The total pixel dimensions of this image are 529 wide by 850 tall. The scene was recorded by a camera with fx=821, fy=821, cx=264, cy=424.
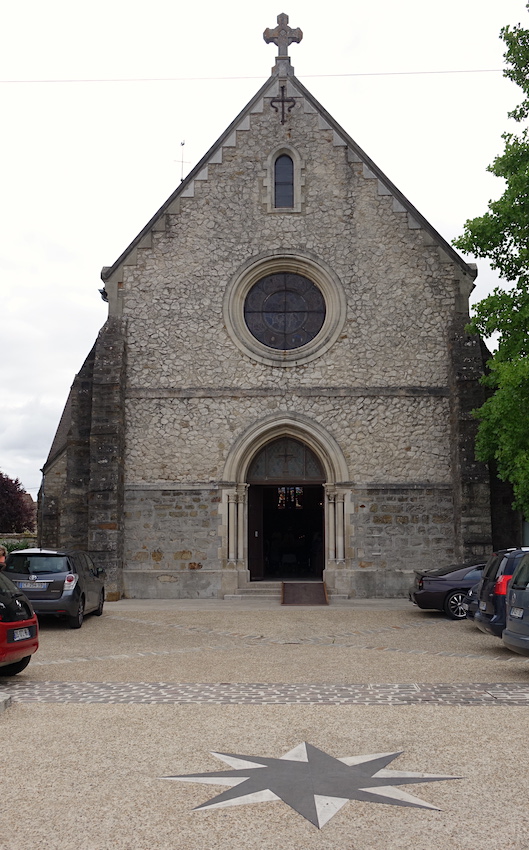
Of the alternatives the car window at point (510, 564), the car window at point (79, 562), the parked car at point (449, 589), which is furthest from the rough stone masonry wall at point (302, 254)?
the car window at point (510, 564)

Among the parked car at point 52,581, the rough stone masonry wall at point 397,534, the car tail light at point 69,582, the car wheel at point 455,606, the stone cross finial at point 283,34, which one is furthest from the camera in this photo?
the stone cross finial at point 283,34

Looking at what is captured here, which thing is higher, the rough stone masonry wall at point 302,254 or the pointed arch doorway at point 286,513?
the rough stone masonry wall at point 302,254

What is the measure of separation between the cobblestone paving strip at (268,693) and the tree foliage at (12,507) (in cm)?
4159

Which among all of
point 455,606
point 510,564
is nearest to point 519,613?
point 510,564

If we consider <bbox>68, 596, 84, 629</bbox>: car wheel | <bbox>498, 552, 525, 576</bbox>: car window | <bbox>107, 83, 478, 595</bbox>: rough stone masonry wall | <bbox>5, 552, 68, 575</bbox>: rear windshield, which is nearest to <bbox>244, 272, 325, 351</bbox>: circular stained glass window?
<bbox>107, 83, 478, 595</bbox>: rough stone masonry wall

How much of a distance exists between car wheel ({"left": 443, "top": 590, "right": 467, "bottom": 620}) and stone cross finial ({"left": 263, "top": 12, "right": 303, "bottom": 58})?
14.7 m

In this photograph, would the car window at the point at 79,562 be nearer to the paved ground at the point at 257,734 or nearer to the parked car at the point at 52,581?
the parked car at the point at 52,581

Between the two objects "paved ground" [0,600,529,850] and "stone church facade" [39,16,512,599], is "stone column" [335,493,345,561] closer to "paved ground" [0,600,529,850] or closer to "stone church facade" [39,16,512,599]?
"stone church facade" [39,16,512,599]

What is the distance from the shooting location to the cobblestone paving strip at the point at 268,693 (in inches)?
310

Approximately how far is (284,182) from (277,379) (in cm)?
518

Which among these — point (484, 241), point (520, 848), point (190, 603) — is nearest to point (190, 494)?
point (190, 603)

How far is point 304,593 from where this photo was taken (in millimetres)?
19000

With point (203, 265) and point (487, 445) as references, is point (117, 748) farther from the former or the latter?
point (203, 265)

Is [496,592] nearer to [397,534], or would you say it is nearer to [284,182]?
[397,534]
